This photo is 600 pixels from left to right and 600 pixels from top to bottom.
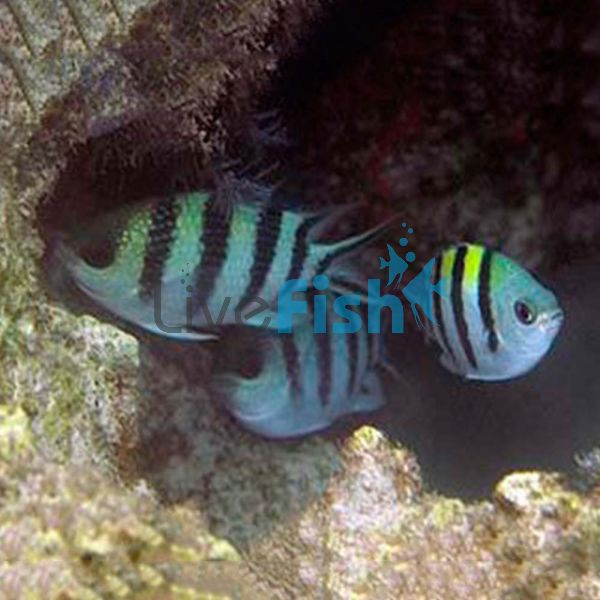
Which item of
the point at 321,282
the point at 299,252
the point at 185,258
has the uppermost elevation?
the point at 185,258

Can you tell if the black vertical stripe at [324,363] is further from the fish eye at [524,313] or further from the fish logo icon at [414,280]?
the fish eye at [524,313]

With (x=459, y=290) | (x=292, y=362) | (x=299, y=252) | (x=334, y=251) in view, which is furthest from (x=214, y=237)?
(x=459, y=290)

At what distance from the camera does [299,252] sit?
290 cm

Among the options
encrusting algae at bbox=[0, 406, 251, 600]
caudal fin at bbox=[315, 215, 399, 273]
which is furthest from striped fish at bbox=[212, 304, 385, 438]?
encrusting algae at bbox=[0, 406, 251, 600]

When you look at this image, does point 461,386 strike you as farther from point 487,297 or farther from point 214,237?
point 214,237

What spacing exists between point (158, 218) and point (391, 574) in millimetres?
1278

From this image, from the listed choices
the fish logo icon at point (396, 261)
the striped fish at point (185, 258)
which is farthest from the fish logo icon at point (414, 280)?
the striped fish at point (185, 258)

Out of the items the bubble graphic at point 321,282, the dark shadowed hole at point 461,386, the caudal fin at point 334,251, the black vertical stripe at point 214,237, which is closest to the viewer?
the black vertical stripe at point 214,237

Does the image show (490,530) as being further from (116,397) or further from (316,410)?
(116,397)

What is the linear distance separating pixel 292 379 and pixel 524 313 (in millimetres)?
769

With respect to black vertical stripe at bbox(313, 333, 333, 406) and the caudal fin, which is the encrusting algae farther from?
black vertical stripe at bbox(313, 333, 333, 406)

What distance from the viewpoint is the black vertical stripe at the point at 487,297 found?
9.89 ft

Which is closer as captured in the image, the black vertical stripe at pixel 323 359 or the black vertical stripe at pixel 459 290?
the black vertical stripe at pixel 459 290

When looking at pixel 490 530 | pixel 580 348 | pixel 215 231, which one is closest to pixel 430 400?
pixel 580 348
